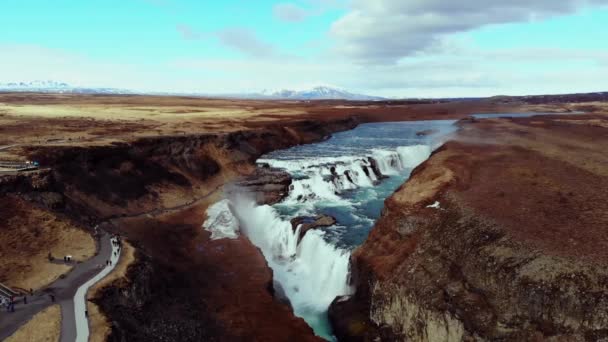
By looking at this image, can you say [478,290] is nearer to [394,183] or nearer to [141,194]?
[394,183]

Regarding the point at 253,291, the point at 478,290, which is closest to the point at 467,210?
the point at 478,290

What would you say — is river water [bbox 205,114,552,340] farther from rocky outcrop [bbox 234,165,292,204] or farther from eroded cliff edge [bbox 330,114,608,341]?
eroded cliff edge [bbox 330,114,608,341]

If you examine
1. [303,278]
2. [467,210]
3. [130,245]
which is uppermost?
[467,210]

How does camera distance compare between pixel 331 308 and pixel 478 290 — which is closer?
pixel 478 290

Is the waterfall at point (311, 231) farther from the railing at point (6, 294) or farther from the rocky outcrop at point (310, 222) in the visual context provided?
the railing at point (6, 294)

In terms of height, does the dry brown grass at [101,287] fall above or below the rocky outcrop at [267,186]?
below

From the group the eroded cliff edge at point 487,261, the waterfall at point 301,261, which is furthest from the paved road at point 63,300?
the eroded cliff edge at point 487,261

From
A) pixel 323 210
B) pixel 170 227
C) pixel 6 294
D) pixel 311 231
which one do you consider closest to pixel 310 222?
pixel 311 231
